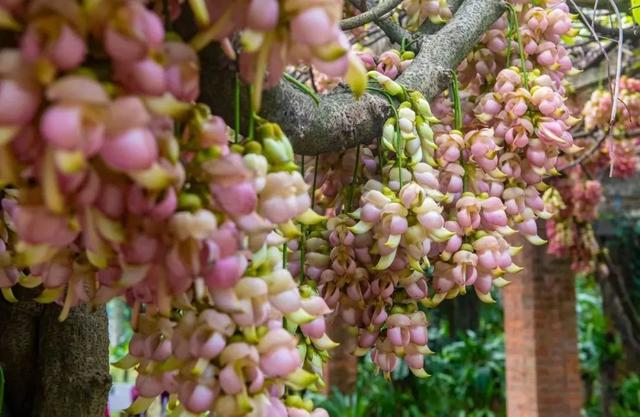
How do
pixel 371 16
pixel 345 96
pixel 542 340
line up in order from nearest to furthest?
pixel 345 96
pixel 371 16
pixel 542 340

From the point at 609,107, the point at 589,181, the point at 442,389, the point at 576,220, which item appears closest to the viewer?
the point at 609,107

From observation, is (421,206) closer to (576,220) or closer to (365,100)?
(365,100)

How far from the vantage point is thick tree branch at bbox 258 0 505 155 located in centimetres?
69

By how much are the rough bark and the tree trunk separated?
0.47 meters

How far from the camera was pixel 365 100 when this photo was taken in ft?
2.85

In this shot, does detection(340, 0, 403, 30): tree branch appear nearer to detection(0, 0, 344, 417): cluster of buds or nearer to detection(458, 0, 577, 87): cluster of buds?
detection(458, 0, 577, 87): cluster of buds

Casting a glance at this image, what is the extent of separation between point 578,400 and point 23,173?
447 cm

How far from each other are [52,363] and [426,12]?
0.77 metres

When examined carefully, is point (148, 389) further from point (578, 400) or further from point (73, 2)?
point (578, 400)

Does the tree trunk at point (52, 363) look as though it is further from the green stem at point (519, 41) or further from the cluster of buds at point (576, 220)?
the cluster of buds at point (576, 220)

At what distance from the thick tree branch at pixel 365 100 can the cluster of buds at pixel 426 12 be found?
1.1 inches

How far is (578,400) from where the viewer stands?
440cm

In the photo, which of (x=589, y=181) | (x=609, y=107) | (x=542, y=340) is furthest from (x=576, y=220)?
(x=609, y=107)

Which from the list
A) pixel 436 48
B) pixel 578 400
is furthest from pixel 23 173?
pixel 578 400
